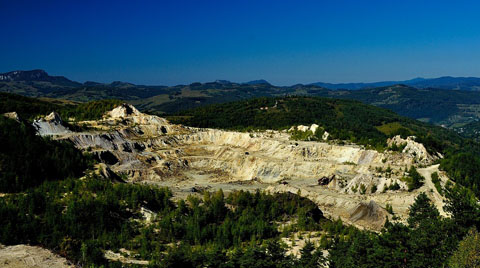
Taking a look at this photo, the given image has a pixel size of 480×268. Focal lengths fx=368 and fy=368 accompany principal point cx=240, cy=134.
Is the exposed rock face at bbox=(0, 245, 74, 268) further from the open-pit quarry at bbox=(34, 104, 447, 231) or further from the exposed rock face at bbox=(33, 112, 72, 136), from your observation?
the exposed rock face at bbox=(33, 112, 72, 136)

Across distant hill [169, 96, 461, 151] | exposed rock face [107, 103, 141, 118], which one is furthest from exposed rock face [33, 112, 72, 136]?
distant hill [169, 96, 461, 151]

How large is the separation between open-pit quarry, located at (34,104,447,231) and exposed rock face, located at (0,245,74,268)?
26183mm

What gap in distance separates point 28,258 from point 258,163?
5692 centimetres

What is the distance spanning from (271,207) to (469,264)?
2901 centimetres

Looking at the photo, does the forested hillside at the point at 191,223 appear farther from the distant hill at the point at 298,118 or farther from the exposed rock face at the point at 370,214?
the distant hill at the point at 298,118

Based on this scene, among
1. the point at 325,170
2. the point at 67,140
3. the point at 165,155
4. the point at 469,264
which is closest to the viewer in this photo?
the point at 469,264

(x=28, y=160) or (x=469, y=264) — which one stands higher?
(x=28, y=160)

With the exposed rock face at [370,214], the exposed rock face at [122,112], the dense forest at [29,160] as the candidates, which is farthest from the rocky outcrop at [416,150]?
the exposed rock face at [122,112]

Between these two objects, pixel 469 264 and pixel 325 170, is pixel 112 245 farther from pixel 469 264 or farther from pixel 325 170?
pixel 325 170

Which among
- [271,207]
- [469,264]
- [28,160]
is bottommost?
[271,207]

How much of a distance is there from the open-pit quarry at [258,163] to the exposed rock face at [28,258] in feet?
85.9

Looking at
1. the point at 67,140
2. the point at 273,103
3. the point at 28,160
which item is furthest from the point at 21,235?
the point at 273,103

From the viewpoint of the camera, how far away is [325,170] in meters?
76.8

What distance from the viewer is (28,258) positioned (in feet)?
113
